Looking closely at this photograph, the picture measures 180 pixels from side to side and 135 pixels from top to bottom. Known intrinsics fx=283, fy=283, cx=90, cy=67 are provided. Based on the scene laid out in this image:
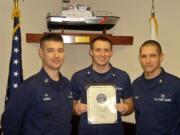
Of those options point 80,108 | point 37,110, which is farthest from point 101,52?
point 37,110

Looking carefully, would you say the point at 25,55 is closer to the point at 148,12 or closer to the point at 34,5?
the point at 34,5

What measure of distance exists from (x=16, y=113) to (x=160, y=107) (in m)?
1.27

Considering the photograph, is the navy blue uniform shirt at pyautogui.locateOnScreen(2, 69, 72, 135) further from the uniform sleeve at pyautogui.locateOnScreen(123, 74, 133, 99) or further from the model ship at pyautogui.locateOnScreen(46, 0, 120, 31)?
the model ship at pyautogui.locateOnScreen(46, 0, 120, 31)

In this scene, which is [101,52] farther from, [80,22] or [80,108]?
[80,22]

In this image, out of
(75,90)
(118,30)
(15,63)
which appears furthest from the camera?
(118,30)

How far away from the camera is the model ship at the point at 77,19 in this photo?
3648 mm

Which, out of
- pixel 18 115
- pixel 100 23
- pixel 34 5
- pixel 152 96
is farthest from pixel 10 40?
pixel 152 96

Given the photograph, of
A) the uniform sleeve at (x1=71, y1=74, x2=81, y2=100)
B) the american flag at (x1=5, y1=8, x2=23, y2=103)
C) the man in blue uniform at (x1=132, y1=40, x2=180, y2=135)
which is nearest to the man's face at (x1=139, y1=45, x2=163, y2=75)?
the man in blue uniform at (x1=132, y1=40, x2=180, y2=135)

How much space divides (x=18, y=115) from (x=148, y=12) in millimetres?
2608

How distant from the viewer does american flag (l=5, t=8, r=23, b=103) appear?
3193 mm

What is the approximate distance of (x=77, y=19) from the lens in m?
3.68

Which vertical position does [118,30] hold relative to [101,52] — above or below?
above

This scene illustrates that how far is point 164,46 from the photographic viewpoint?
407cm

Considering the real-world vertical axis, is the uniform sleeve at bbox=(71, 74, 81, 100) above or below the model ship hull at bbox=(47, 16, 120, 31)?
below
